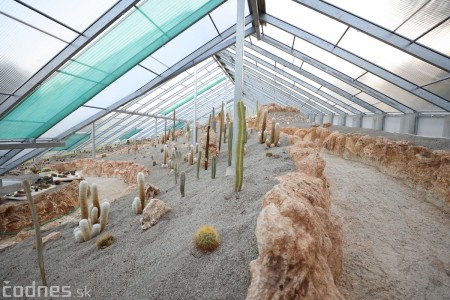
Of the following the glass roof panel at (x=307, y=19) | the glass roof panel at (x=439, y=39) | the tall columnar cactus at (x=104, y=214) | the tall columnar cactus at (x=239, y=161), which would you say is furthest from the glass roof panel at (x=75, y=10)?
the glass roof panel at (x=439, y=39)

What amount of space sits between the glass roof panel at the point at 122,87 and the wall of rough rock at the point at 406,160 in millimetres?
6628

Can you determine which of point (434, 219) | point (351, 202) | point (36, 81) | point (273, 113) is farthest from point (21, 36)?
point (273, 113)

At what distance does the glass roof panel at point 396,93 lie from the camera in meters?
7.44

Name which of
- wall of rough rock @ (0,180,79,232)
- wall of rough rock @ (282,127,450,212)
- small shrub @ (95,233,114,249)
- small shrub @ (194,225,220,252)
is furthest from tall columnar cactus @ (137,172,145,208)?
wall of rough rock @ (0,180,79,232)

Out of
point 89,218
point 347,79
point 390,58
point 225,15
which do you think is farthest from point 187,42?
point 89,218

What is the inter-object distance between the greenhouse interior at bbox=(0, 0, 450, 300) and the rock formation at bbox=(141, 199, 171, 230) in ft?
0.08

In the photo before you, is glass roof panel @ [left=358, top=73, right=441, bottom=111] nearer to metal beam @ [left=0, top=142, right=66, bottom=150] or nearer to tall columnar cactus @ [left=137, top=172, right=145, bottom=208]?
tall columnar cactus @ [left=137, top=172, right=145, bottom=208]

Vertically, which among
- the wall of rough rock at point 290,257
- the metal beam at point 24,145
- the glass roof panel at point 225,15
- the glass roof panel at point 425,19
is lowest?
the wall of rough rock at point 290,257

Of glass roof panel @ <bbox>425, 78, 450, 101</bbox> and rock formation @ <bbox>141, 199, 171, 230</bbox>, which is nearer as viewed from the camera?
rock formation @ <bbox>141, 199, 171, 230</bbox>

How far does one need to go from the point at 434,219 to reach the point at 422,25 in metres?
4.07

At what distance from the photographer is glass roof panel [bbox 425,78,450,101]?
580 centimetres

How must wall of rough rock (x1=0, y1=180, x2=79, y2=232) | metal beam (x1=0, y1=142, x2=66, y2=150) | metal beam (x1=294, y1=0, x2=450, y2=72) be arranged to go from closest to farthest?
metal beam (x1=294, y1=0, x2=450, y2=72), wall of rough rock (x1=0, y1=180, x2=79, y2=232), metal beam (x1=0, y1=142, x2=66, y2=150)

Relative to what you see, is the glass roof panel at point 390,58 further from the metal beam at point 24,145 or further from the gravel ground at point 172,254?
the metal beam at point 24,145

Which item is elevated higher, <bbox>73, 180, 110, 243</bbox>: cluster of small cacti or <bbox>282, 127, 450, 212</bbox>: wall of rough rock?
<bbox>282, 127, 450, 212</bbox>: wall of rough rock
